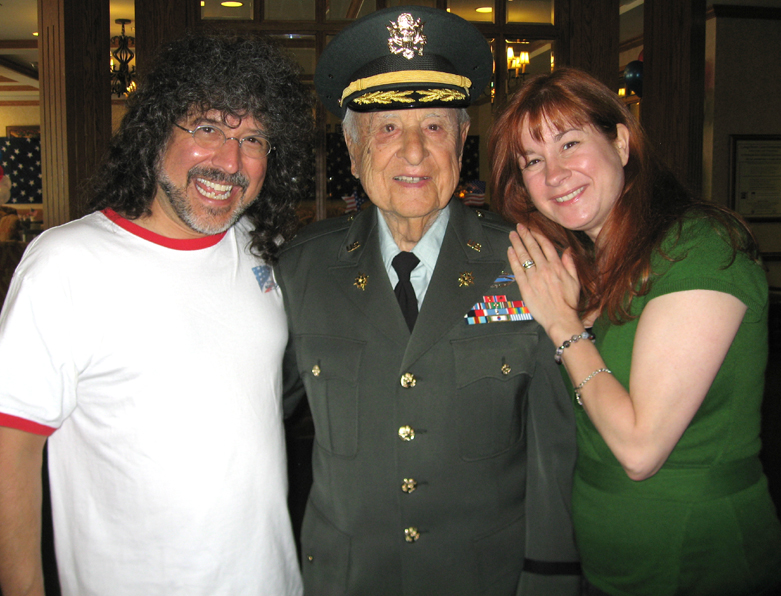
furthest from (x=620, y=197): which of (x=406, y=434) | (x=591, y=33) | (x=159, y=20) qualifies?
(x=159, y=20)

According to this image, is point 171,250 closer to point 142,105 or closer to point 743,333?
point 142,105

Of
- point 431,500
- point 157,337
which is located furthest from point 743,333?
point 157,337

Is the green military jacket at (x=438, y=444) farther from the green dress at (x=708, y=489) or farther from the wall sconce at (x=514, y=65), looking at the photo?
the wall sconce at (x=514, y=65)

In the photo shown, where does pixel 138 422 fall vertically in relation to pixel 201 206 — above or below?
below

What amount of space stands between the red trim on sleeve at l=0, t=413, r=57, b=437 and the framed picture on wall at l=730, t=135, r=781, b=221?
811cm

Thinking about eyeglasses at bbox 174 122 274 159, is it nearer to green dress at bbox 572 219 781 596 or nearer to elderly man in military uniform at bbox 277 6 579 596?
elderly man in military uniform at bbox 277 6 579 596

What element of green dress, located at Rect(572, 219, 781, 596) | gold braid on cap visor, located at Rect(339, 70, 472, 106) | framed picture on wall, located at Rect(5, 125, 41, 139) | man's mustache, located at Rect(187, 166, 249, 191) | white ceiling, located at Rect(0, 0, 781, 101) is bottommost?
green dress, located at Rect(572, 219, 781, 596)

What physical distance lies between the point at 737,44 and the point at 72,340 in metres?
8.33

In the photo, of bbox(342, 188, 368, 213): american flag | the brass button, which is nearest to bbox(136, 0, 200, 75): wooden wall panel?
bbox(342, 188, 368, 213): american flag

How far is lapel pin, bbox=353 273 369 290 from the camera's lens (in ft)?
4.95

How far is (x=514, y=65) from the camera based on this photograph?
11.8ft

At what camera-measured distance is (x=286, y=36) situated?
11.3 feet

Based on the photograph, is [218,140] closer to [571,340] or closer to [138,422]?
[138,422]

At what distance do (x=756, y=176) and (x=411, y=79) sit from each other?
7.53 m
